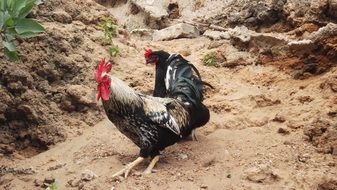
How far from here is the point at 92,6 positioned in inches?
316

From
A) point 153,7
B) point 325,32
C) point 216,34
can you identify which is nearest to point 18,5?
point 325,32

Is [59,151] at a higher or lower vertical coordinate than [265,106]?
lower

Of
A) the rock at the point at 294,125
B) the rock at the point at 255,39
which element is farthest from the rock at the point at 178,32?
the rock at the point at 294,125

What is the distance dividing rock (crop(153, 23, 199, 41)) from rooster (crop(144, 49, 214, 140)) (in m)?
2.92

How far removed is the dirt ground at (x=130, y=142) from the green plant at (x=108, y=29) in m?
0.11

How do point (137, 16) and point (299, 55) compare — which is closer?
point (299, 55)

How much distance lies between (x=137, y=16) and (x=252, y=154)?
238 inches

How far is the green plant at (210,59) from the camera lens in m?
8.03

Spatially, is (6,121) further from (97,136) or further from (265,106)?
(265,106)

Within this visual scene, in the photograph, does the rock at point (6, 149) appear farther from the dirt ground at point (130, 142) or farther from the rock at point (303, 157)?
the rock at point (303, 157)

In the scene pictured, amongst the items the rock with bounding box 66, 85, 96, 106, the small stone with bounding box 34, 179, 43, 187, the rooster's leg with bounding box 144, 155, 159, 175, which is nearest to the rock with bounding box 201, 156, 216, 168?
the rooster's leg with bounding box 144, 155, 159, 175

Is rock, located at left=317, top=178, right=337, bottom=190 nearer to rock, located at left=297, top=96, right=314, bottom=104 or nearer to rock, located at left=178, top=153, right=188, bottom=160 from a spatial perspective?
rock, located at left=178, top=153, right=188, bottom=160

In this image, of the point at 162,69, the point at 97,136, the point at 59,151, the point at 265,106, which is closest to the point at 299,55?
the point at 265,106

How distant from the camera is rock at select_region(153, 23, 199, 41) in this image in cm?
939
